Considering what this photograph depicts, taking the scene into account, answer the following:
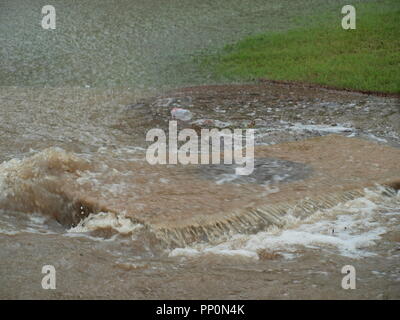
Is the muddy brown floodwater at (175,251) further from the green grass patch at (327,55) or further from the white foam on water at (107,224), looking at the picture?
the green grass patch at (327,55)

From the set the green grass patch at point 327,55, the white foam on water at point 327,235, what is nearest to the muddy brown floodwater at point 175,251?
the white foam on water at point 327,235

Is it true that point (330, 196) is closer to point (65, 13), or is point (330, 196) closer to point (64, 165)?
point (64, 165)

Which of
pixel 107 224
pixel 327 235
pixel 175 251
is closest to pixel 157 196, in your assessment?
pixel 107 224

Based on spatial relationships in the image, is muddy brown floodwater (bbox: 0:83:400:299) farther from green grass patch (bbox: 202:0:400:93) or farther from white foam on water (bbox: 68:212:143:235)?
green grass patch (bbox: 202:0:400:93)

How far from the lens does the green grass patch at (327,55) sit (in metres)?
10.8

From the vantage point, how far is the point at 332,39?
12766mm

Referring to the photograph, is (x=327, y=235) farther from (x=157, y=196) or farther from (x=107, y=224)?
(x=107, y=224)

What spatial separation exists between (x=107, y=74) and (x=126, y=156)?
5.07 m

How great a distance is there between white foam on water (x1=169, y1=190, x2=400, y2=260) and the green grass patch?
514 centimetres

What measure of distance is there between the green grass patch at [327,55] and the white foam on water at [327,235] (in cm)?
514

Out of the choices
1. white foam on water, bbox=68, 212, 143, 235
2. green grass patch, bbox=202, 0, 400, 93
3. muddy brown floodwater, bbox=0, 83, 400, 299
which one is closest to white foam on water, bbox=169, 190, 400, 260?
muddy brown floodwater, bbox=0, 83, 400, 299

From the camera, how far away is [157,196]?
5.36m

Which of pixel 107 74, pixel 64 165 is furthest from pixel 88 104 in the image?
pixel 64 165
